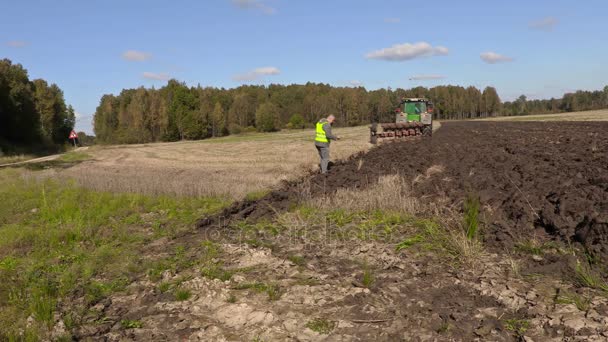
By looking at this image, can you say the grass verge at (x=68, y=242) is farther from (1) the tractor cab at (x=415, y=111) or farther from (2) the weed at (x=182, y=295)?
(1) the tractor cab at (x=415, y=111)

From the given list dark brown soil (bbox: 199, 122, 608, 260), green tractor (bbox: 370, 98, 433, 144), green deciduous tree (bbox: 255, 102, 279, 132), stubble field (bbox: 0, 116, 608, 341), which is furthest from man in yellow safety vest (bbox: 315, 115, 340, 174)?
green deciduous tree (bbox: 255, 102, 279, 132)

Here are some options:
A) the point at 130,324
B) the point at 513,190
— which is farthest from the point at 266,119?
the point at 130,324

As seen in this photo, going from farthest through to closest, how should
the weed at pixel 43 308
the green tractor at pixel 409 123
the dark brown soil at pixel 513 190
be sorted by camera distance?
the green tractor at pixel 409 123 < the dark brown soil at pixel 513 190 < the weed at pixel 43 308

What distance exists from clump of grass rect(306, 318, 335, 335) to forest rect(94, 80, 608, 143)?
7483 centimetres

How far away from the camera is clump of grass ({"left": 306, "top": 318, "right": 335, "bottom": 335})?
392cm

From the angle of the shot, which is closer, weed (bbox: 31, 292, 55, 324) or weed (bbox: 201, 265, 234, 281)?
weed (bbox: 31, 292, 55, 324)

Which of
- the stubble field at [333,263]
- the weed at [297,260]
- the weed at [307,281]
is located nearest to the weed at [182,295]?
the stubble field at [333,263]

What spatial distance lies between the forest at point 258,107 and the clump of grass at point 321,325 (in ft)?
246

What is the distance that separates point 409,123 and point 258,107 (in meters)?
69.8

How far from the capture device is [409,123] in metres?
25.4

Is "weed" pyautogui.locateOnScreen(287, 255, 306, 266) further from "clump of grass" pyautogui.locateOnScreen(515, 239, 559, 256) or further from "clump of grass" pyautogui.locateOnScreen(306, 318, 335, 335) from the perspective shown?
"clump of grass" pyautogui.locateOnScreen(515, 239, 559, 256)

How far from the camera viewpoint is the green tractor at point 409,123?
82.4ft

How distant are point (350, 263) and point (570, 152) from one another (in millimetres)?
10473

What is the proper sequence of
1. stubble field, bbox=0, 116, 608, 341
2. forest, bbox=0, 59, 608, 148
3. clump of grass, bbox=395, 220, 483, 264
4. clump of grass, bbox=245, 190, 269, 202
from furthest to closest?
forest, bbox=0, 59, 608, 148 < clump of grass, bbox=245, 190, 269, 202 < clump of grass, bbox=395, 220, 483, 264 < stubble field, bbox=0, 116, 608, 341
